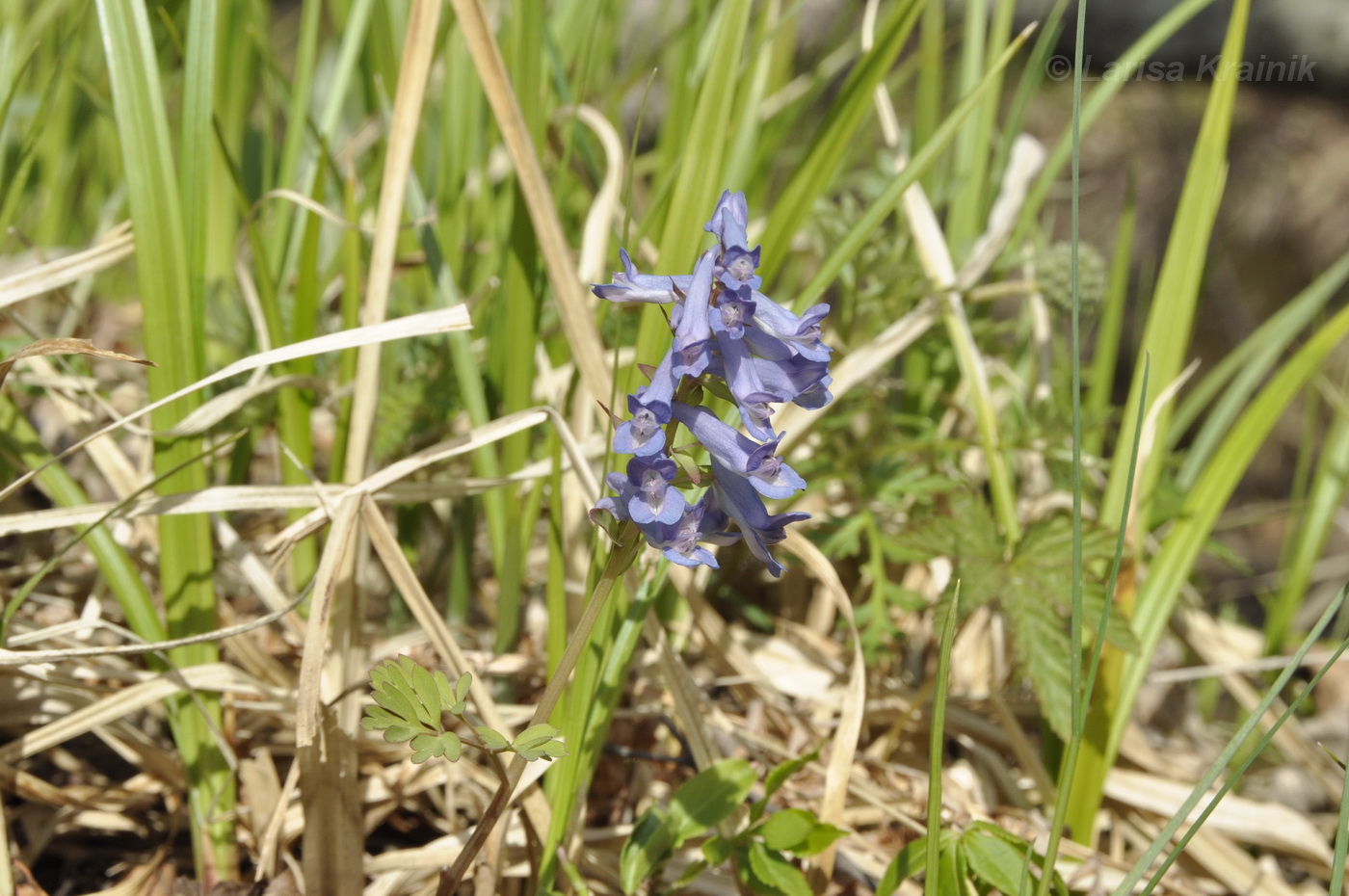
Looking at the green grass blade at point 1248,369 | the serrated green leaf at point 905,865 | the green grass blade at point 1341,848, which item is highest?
the green grass blade at point 1248,369

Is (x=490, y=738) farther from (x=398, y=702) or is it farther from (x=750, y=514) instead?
(x=750, y=514)

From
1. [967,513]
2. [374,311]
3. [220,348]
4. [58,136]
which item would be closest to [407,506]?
[374,311]

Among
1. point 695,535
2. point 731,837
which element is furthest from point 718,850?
point 695,535

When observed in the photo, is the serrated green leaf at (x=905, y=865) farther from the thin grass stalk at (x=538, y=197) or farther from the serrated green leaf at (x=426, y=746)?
the thin grass stalk at (x=538, y=197)

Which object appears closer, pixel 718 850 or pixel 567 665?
pixel 567 665

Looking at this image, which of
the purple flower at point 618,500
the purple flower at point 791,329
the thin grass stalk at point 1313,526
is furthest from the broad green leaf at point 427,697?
the thin grass stalk at point 1313,526
